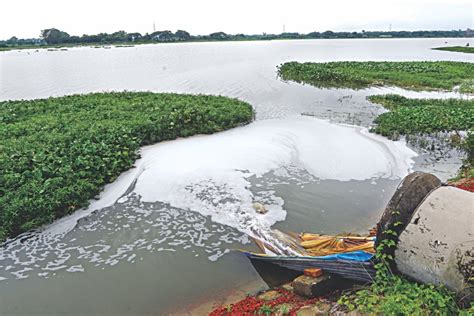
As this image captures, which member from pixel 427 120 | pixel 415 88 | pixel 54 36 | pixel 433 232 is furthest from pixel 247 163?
pixel 54 36

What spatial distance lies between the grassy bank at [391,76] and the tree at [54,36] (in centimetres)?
10452

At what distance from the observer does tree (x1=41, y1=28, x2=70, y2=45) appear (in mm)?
120750

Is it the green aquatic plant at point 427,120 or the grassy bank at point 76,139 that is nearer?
the grassy bank at point 76,139

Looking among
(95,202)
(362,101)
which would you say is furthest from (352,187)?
(362,101)

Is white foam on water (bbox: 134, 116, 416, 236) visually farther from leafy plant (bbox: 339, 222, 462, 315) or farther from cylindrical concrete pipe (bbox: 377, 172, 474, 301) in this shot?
cylindrical concrete pipe (bbox: 377, 172, 474, 301)

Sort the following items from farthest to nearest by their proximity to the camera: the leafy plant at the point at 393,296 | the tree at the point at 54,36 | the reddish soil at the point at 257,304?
the tree at the point at 54,36, the reddish soil at the point at 257,304, the leafy plant at the point at 393,296

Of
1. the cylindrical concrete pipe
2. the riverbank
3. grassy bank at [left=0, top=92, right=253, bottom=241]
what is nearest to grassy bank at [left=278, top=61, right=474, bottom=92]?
the riverbank

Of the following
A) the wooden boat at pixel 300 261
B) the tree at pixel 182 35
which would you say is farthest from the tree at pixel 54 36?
the wooden boat at pixel 300 261

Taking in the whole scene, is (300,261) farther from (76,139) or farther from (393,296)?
(76,139)

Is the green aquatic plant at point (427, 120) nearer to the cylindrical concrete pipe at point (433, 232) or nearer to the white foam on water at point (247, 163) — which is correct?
the white foam on water at point (247, 163)

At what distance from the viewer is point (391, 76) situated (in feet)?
111

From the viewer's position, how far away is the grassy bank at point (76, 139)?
31.6ft

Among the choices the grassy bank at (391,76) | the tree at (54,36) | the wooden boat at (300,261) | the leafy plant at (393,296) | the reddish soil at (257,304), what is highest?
the tree at (54,36)

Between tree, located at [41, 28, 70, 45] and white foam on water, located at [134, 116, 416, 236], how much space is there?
123 metres
